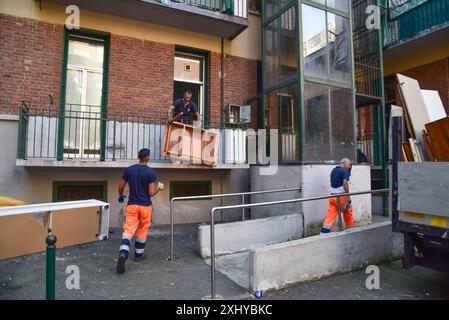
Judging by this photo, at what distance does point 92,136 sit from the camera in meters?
7.36

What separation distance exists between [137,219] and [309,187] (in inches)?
155

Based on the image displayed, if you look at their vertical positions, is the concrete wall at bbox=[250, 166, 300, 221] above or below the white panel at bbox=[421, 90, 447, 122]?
below

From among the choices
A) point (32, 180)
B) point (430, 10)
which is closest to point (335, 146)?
point (430, 10)

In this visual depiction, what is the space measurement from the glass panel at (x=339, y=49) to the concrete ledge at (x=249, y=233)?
12.9 feet

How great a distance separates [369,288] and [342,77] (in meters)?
5.59

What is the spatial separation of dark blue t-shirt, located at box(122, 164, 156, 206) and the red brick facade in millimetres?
3201

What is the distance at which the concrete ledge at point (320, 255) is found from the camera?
4.06m

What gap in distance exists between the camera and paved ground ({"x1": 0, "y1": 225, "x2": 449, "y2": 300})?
396 cm

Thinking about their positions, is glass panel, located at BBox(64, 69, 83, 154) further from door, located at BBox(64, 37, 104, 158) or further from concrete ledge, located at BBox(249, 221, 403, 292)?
concrete ledge, located at BBox(249, 221, 403, 292)

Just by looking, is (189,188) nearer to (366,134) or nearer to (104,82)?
(104,82)

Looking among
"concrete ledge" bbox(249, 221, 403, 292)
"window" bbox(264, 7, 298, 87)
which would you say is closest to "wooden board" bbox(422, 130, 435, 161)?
"concrete ledge" bbox(249, 221, 403, 292)

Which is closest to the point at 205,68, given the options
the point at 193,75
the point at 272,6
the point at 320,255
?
the point at 193,75
